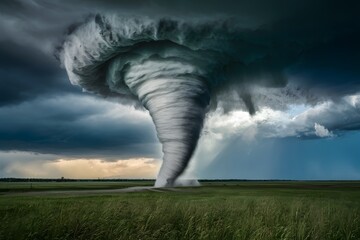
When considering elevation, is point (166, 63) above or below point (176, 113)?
above

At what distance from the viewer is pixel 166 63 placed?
214 feet

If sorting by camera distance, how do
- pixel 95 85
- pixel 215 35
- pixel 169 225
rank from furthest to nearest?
pixel 95 85 → pixel 215 35 → pixel 169 225

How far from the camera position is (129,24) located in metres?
62.7

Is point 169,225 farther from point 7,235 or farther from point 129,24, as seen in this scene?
point 129,24

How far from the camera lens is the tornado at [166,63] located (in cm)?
6251

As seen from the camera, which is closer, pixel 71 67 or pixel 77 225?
pixel 77 225

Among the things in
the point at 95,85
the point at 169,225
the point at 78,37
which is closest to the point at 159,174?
the point at 95,85

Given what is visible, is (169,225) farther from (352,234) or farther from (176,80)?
(176,80)

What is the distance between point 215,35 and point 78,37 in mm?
24941

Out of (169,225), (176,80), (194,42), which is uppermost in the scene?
(194,42)

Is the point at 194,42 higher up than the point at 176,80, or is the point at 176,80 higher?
the point at 194,42

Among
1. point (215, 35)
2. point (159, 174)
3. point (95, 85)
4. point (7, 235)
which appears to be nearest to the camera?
point (7, 235)

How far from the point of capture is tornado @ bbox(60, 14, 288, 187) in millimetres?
62506

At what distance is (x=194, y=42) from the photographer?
6350 centimetres
